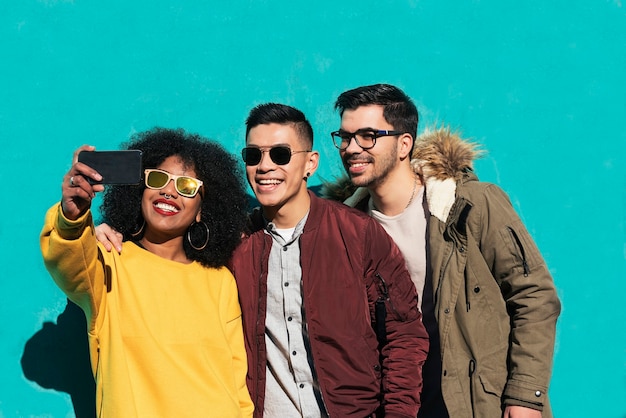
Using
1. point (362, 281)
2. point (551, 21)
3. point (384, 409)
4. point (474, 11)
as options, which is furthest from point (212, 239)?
point (551, 21)

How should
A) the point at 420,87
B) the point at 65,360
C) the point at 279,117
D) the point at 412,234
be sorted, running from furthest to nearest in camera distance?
1. the point at 420,87
2. the point at 65,360
3. the point at 412,234
4. the point at 279,117

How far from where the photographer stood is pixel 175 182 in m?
3.44

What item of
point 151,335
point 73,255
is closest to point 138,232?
point 151,335

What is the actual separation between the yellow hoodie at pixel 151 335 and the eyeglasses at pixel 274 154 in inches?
24.3

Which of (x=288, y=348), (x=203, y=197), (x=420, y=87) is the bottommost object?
(x=288, y=348)

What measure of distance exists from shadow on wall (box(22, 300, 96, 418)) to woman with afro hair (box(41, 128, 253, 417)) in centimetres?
85

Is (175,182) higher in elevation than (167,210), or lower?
higher

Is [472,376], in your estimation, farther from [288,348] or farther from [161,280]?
[161,280]

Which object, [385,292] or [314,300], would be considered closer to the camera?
[314,300]

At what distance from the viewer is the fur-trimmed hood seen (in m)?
3.75

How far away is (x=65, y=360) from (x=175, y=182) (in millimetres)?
1394

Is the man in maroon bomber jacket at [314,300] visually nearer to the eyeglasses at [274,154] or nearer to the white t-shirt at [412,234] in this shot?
the eyeglasses at [274,154]

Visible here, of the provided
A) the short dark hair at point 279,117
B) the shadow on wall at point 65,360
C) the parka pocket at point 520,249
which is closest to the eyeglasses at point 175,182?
the short dark hair at point 279,117

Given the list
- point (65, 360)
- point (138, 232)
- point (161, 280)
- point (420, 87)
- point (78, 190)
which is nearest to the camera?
point (78, 190)
